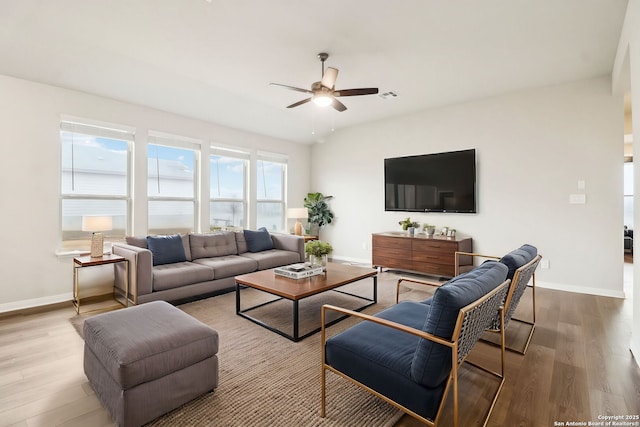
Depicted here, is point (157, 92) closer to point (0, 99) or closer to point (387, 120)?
point (0, 99)

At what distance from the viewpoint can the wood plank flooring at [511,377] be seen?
1832mm

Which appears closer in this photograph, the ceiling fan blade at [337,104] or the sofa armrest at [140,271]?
the sofa armrest at [140,271]

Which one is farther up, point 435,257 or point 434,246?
point 434,246

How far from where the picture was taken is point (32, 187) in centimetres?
373

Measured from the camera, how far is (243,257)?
185 inches

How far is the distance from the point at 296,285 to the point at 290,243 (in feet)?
7.07

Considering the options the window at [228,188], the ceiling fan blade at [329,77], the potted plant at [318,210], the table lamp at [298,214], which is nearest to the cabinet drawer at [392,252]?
the table lamp at [298,214]

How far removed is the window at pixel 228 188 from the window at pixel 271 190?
38 centimetres

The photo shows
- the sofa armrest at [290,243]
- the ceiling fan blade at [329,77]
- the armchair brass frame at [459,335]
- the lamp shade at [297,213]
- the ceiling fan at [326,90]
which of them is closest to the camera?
the armchair brass frame at [459,335]

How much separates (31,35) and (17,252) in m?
2.40

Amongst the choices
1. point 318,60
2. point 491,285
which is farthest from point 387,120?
point 491,285

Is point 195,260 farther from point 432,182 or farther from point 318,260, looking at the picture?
point 432,182

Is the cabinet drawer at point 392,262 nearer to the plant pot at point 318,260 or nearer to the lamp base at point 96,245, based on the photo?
the plant pot at point 318,260

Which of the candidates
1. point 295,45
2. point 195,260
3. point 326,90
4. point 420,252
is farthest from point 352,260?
point 295,45
